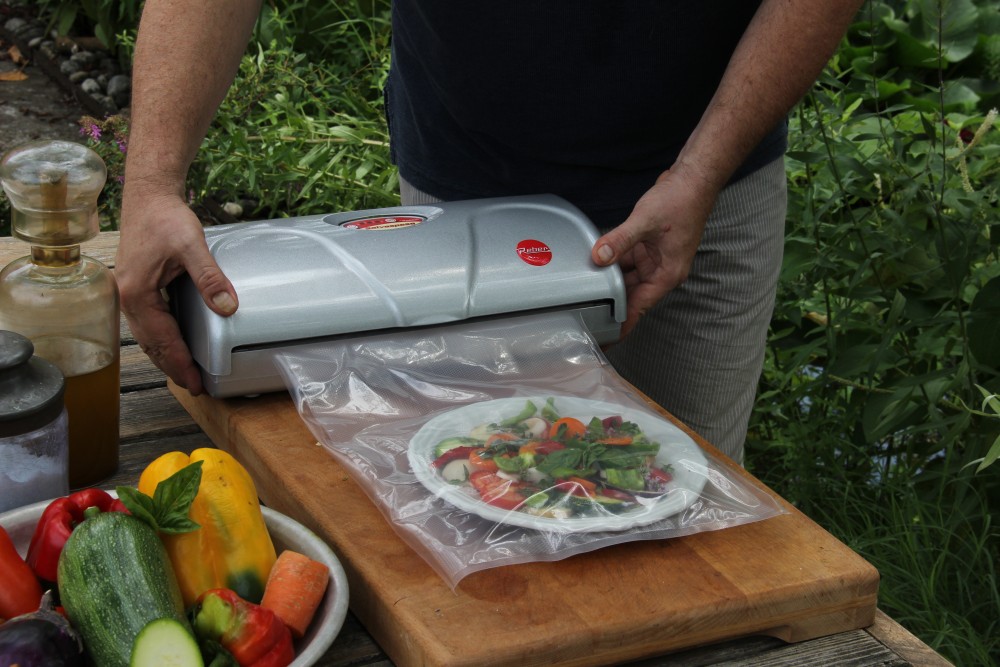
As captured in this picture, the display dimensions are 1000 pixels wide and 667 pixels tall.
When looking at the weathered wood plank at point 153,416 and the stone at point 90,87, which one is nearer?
the weathered wood plank at point 153,416

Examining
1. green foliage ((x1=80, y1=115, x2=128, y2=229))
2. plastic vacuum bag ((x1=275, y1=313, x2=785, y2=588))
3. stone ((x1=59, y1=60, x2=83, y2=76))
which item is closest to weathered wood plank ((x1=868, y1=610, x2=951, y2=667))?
plastic vacuum bag ((x1=275, y1=313, x2=785, y2=588))

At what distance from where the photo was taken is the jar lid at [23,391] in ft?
3.27

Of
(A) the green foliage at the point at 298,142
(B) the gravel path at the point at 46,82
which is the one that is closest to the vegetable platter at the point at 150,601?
(A) the green foliage at the point at 298,142

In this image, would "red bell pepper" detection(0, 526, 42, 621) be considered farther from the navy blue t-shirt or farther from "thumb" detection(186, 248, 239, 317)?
the navy blue t-shirt

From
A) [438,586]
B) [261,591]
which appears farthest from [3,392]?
[438,586]

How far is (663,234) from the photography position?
57.7 inches

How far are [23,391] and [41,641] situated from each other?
0.31m

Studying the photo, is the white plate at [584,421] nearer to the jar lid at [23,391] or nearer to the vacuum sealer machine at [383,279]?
the vacuum sealer machine at [383,279]

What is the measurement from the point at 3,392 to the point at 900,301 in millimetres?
1244

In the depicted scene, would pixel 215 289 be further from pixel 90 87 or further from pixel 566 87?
pixel 90 87

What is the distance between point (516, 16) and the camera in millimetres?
1508

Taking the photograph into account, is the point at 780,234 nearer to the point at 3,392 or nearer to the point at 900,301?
the point at 900,301

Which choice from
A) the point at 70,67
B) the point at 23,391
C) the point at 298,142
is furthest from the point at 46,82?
the point at 23,391

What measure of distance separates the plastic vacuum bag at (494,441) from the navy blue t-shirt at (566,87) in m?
0.34
